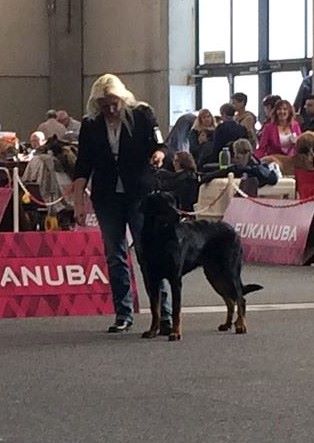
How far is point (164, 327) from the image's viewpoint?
770cm

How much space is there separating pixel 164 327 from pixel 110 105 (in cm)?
128

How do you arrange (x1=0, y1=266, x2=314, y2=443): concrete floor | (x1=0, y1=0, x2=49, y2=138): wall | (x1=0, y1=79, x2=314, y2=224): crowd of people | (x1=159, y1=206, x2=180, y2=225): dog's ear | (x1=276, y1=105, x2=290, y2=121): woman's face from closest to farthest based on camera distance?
(x1=0, y1=266, x2=314, y2=443): concrete floor, (x1=159, y1=206, x2=180, y2=225): dog's ear, (x1=0, y1=79, x2=314, y2=224): crowd of people, (x1=276, y1=105, x2=290, y2=121): woman's face, (x1=0, y1=0, x2=49, y2=138): wall

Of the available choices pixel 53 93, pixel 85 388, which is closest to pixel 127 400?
pixel 85 388

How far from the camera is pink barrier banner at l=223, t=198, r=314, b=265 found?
11758 mm

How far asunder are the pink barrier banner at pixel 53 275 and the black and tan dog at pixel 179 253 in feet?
2.60

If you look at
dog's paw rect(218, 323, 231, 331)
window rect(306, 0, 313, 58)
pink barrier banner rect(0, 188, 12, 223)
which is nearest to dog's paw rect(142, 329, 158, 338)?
dog's paw rect(218, 323, 231, 331)

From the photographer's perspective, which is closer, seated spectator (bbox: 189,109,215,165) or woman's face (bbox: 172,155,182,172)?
woman's face (bbox: 172,155,182,172)

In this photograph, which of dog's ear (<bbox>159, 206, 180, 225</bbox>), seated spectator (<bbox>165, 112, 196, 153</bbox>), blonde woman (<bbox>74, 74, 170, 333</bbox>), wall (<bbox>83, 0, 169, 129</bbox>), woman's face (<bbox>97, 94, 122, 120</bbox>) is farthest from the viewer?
wall (<bbox>83, 0, 169, 129</bbox>)

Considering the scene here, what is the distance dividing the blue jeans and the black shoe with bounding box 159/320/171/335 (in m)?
0.02

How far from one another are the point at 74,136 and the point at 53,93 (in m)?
5.22

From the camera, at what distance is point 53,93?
21875 millimetres

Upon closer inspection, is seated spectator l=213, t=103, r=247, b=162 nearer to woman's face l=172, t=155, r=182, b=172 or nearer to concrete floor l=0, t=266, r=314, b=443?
woman's face l=172, t=155, r=182, b=172

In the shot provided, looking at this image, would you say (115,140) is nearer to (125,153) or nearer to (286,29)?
(125,153)

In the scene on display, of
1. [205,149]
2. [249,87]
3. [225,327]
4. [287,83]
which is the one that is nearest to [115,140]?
[225,327]
